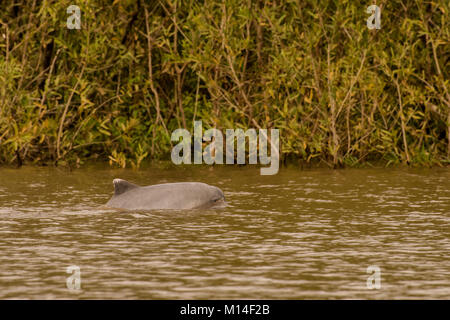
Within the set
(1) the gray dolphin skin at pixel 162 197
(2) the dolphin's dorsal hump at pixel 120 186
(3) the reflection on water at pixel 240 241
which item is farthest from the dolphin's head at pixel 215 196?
(2) the dolphin's dorsal hump at pixel 120 186

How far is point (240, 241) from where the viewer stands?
1232 cm

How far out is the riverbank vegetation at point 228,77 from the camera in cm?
2031

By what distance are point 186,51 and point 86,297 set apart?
11.9 metres

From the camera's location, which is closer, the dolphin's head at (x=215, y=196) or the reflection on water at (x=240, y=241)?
the reflection on water at (x=240, y=241)

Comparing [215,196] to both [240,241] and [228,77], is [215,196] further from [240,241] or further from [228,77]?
[228,77]

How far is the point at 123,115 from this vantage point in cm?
2230

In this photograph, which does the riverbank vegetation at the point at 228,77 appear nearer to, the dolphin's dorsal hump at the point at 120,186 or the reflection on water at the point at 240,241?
the reflection on water at the point at 240,241

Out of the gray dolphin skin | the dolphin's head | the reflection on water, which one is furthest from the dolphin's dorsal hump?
the dolphin's head

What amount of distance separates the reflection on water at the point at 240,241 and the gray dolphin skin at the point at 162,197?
27 cm

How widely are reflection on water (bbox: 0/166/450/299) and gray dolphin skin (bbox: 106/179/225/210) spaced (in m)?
0.27

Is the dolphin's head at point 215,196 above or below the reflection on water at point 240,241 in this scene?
above

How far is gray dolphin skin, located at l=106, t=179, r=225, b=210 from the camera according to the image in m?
14.9
